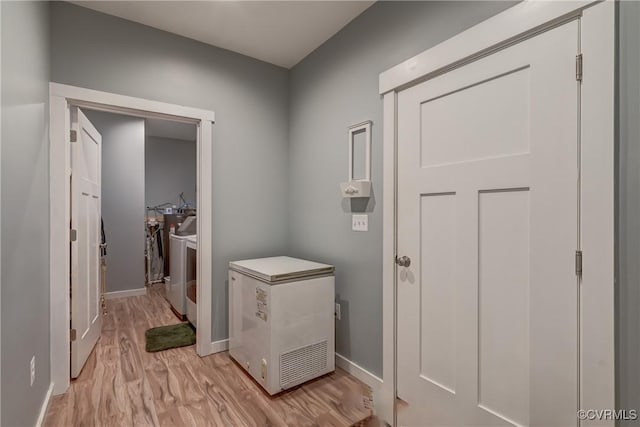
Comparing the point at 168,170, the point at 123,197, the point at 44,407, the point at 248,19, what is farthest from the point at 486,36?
the point at 168,170

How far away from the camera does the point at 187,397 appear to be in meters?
2.05

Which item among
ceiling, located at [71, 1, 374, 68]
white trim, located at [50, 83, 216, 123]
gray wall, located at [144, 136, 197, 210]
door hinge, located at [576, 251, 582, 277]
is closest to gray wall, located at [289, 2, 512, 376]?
ceiling, located at [71, 1, 374, 68]

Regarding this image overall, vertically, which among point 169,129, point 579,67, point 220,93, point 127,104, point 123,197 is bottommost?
point 123,197

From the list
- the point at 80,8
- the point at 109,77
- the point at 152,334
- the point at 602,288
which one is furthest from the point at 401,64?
the point at 152,334

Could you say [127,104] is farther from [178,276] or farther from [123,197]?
[123,197]

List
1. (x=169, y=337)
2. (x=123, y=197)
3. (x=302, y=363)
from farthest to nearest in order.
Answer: (x=123, y=197) → (x=169, y=337) → (x=302, y=363)

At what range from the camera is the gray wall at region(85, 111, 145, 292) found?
4.34 meters

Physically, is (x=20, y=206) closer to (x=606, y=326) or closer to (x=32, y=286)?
(x=32, y=286)

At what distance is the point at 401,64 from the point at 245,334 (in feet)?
7.16

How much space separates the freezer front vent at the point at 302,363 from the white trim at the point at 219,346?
89 cm

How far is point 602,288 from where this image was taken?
116 cm

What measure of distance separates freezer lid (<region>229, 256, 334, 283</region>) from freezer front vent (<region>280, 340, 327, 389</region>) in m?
0.52

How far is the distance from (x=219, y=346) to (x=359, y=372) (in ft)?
4.16

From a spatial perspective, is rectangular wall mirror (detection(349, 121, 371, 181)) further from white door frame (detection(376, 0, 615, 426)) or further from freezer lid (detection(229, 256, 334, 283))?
white door frame (detection(376, 0, 615, 426))
